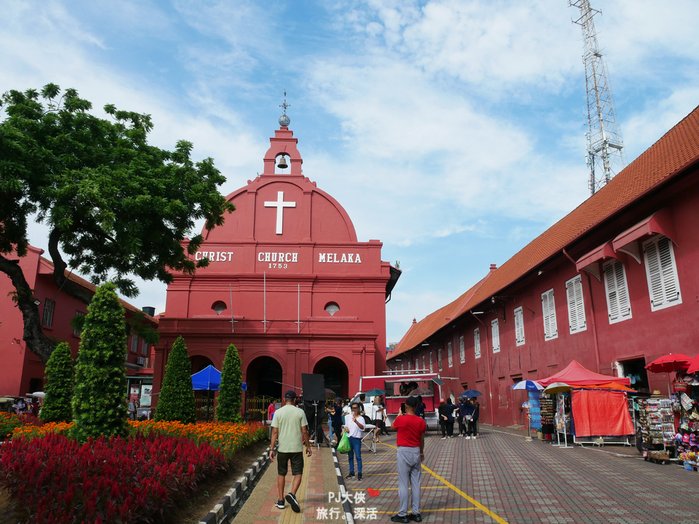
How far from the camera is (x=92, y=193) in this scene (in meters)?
15.0

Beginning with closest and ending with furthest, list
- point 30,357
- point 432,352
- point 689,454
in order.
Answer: point 689,454
point 30,357
point 432,352

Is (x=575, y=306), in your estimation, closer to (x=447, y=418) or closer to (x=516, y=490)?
(x=447, y=418)

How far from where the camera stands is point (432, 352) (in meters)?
37.8

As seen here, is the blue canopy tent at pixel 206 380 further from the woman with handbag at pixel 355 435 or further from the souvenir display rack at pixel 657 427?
the souvenir display rack at pixel 657 427

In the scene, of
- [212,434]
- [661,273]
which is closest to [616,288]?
[661,273]

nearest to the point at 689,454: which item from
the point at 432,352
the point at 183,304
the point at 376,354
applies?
the point at 376,354

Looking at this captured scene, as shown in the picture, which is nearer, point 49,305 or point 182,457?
point 182,457

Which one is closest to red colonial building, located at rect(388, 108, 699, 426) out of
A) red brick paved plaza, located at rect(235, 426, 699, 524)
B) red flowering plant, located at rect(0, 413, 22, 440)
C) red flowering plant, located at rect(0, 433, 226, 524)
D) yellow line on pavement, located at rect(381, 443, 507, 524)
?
red brick paved plaza, located at rect(235, 426, 699, 524)

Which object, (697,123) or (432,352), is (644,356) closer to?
(697,123)

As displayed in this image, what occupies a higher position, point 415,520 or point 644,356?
point 644,356

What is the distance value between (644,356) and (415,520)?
902 cm

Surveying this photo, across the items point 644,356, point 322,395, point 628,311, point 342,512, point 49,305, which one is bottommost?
point 342,512

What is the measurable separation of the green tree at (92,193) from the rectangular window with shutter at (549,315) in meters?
11.3

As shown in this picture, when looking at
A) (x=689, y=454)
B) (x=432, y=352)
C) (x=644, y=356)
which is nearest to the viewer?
(x=689, y=454)
